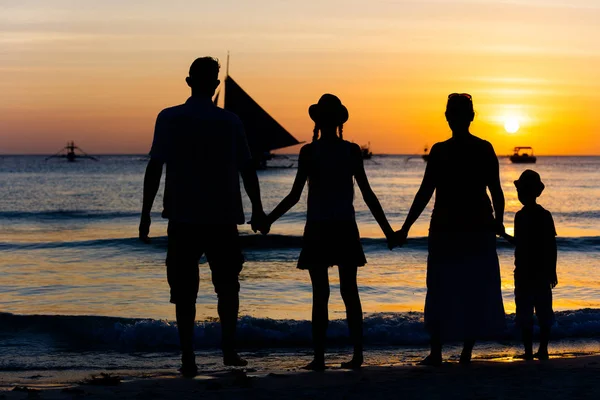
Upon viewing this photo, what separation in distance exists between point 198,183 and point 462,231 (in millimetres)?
1576

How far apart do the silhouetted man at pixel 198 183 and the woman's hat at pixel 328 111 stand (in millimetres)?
494

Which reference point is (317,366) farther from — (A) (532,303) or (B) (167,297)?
(B) (167,297)

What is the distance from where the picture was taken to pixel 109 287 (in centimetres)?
1148

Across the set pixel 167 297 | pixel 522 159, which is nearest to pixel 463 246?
pixel 167 297

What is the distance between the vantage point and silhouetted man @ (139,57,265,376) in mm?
4652

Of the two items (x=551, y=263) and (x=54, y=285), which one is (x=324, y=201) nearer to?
(x=551, y=263)

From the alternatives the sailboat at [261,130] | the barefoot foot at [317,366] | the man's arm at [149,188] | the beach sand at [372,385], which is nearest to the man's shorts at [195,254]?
the man's arm at [149,188]

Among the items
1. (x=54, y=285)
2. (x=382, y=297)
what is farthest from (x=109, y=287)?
(x=382, y=297)

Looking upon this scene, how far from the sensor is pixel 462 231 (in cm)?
496

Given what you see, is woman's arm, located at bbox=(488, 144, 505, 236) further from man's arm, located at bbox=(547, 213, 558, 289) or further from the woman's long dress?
man's arm, located at bbox=(547, 213, 558, 289)

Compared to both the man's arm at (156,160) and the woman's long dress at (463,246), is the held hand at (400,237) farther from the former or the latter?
the man's arm at (156,160)

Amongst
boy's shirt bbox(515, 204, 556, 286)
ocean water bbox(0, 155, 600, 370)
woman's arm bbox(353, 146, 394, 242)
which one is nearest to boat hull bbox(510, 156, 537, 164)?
ocean water bbox(0, 155, 600, 370)

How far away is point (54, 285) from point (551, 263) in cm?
772

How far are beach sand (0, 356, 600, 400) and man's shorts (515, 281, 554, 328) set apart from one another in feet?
2.53
